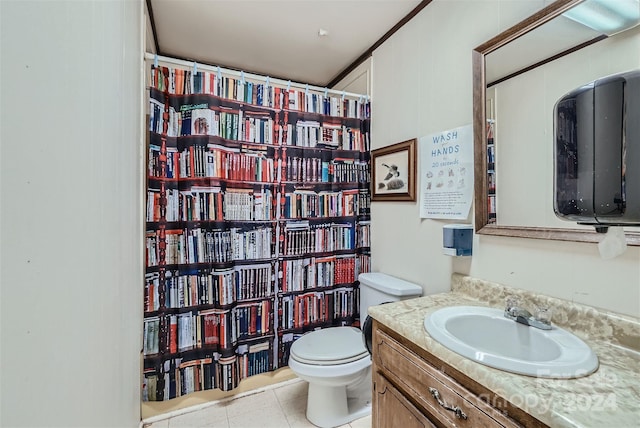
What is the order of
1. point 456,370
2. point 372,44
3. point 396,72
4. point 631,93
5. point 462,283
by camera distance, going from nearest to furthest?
1. point 631,93
2. point 456,370
3. point 462,283
4. point 396,72
5. point 372,44

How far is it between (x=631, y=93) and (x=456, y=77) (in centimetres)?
89

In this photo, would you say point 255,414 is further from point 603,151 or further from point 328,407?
point 603,151

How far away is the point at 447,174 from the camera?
4.58 ft

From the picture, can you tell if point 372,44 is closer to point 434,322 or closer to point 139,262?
point 434,322

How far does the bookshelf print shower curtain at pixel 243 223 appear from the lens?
1500 mm

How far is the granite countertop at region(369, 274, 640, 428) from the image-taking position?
0.55m

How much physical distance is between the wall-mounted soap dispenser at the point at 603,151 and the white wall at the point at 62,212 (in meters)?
1.12

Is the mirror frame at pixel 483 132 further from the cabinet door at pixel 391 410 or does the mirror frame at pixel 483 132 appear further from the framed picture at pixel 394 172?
the cabinet door at pixel 391 410

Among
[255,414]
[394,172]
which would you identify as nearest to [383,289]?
[394,172]

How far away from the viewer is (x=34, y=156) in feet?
1.49

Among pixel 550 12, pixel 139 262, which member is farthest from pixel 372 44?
pixel 139 262

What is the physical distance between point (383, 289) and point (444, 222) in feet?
1.70

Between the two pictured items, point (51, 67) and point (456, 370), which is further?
point (456, 370)

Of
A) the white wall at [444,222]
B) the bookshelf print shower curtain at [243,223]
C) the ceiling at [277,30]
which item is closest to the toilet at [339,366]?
the white wall at [444,222]
